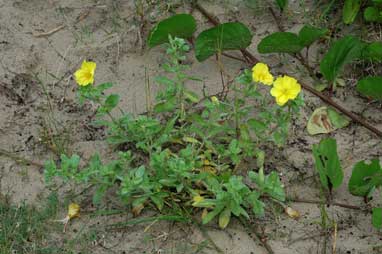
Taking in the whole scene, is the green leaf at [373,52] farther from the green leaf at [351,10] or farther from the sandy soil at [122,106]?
the green leaf at [351,10]

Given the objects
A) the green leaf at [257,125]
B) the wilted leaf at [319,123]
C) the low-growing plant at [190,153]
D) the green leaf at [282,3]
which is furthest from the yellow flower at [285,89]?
the green leaf at [282,3]

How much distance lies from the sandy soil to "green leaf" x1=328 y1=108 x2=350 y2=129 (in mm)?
22

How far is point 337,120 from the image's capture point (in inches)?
120

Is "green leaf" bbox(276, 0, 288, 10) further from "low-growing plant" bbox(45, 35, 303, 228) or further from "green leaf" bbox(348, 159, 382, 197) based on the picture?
"green leaf" bbox(348, 159, 382, 197)

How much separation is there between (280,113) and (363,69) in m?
0.62

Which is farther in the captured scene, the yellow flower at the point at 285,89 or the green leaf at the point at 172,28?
the green leaf at the point at 172,28

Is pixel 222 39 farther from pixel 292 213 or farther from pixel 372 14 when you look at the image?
pixel 292 213

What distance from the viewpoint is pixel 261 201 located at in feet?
9.05

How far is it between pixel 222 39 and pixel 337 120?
0.56m

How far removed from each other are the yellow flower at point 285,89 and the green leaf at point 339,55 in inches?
19.9

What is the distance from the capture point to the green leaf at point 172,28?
313cm

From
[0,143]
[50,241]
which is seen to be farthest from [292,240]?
[0,143]

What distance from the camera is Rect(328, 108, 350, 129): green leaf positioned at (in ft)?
10.00

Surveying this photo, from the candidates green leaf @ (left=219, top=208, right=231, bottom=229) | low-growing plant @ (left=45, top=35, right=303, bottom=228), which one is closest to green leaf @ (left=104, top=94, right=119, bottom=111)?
low-growing plant @ (left=45, top=35, right=303, bottom=228)
